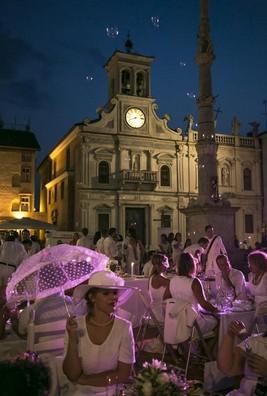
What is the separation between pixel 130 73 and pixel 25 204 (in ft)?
51.8

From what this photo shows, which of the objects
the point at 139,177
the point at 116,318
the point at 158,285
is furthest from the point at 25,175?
the point at 116,318

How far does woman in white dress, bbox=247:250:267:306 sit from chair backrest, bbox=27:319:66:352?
3228 mm

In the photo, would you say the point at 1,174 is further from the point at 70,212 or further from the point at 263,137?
the point at 263,137

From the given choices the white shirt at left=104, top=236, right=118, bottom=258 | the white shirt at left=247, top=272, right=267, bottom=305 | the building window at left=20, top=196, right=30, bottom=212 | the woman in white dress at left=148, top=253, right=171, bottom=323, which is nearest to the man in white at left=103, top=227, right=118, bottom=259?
the white shirt at left=104, top=236, right=118, bottom=258

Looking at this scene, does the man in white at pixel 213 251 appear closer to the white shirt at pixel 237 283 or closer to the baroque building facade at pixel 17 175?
the white shirt at pixel 237 283

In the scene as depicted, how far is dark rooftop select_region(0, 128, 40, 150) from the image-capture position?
42219 millimetres

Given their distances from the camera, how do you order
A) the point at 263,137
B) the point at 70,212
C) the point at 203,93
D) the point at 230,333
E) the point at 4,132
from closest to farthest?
1. the point at 230,333
2. the point at 203,93
3. the point at 70,212
4. the point at 263,137
5. the point at 4,132

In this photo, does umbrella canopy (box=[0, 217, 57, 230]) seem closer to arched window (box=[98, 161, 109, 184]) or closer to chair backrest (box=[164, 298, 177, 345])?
arched window (box=[98, 161, 109, 184])

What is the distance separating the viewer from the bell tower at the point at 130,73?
36.9 m

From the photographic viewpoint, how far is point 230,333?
12.8 feet

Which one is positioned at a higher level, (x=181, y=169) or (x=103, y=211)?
(x=181, y=169)

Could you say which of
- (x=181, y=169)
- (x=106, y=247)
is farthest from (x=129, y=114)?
(x=106, y=247)

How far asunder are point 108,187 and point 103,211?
6.53 feet

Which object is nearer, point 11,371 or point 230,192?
point 11,371
